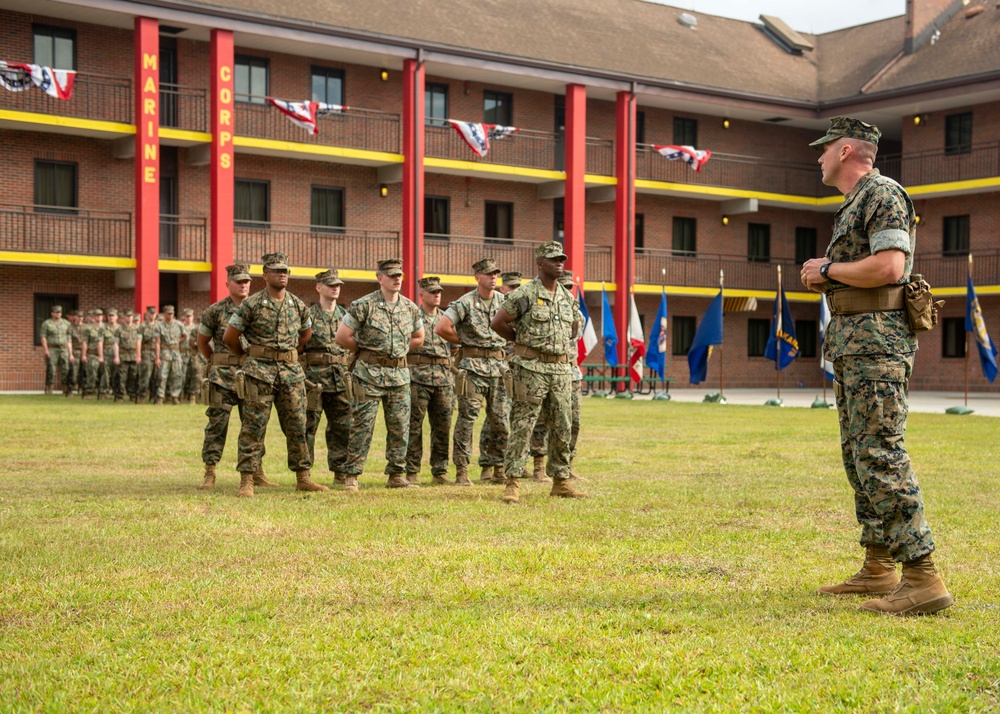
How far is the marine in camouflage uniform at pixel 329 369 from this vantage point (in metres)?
11.6

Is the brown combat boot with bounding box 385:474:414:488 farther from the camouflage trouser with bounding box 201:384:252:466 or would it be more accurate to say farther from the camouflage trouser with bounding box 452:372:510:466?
the camouflage trouser with bounding box 201:384:252:466

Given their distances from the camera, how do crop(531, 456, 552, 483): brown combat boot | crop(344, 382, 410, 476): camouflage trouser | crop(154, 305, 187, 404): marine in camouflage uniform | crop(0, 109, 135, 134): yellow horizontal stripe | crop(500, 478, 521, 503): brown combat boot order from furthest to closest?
crop(0, 109, 135, 134): yellow horizontal stripe, crop(154, 305, 187, 404): marine in camouflage uniform, crop(531, 456, 552, 483): brown combat boot, crop(344, 382, 410, 476): camouflage trouser, crop(500, 478, 521, 503): brown combat boot

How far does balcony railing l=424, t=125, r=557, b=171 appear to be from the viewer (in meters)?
35.1

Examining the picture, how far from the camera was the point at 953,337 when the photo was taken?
38969 mm

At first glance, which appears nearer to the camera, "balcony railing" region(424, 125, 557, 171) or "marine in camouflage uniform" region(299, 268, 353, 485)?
"marine in camouflage uniform" region(299, 268, 353, 485)

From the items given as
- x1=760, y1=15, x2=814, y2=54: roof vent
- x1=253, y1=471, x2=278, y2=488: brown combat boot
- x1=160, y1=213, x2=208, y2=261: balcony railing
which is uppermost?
x1=760, y1=15, x2=814, y2=54: roof vent

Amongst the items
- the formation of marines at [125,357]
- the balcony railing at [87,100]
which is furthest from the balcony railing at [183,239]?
the formation of marines at [125,357]

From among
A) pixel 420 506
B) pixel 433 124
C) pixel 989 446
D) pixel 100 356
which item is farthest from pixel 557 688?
pixel 433 124

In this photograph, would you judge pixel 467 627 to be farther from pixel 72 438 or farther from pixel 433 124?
pixel 433 124

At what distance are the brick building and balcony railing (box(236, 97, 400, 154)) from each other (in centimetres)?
7

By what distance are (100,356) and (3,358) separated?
205 inches

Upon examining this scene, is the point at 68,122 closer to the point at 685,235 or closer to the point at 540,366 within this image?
the point at 685,235

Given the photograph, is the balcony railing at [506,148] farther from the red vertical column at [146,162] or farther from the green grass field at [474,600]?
the green grass field at [474,600]

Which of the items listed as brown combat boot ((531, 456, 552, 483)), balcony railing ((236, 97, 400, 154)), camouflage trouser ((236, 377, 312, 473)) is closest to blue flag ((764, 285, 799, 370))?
balcony railing ((236, 97, 400, 154))
